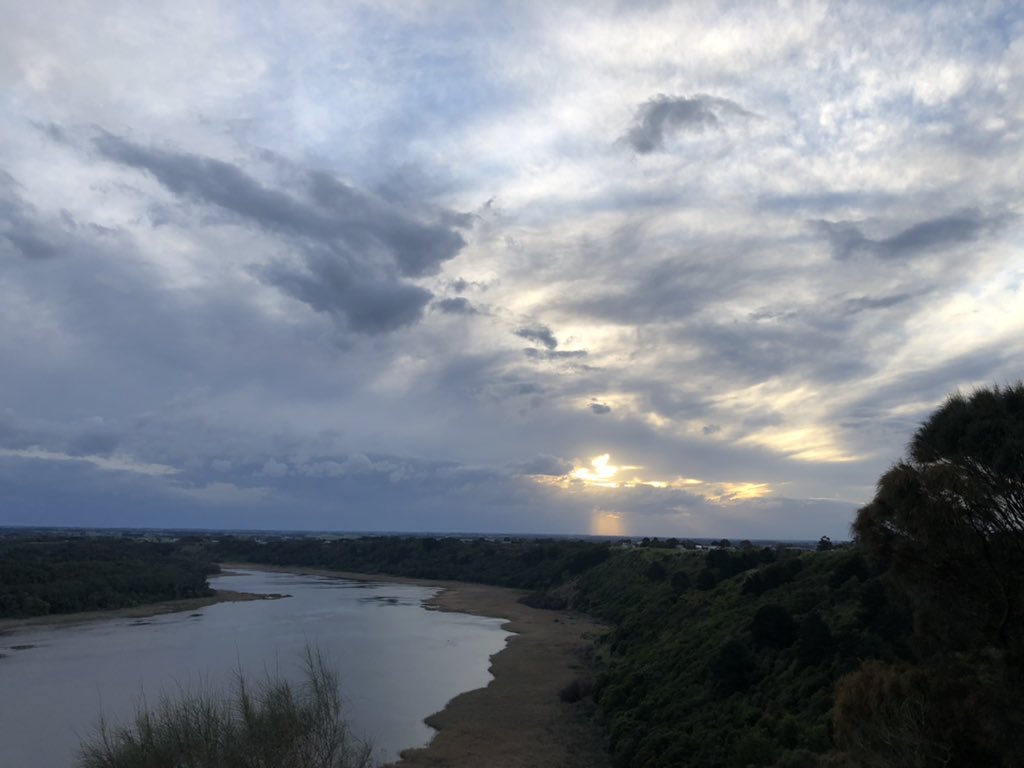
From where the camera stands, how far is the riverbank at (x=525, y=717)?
26.0 metres

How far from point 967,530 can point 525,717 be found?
76.7 feet

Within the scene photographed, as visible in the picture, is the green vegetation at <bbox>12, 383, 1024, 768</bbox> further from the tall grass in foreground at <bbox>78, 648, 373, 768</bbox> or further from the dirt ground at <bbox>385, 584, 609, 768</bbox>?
the tall grass in foreground at <bbox>78, 648, 373, 768</bbox>

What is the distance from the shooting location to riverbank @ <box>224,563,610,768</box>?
26.0m

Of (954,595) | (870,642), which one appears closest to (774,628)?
(870,642)

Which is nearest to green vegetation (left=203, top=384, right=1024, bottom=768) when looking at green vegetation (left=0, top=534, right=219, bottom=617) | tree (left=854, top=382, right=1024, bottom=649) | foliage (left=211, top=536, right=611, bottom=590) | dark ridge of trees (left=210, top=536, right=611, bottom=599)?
tree (left=854, top=382, right=1024, bottom=649)

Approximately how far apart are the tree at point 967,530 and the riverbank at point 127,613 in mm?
68307

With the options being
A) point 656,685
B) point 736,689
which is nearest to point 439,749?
point 656,685

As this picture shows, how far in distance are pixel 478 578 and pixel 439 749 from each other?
82514 millimetres

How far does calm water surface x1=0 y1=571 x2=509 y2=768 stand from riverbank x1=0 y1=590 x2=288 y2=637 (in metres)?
2.85

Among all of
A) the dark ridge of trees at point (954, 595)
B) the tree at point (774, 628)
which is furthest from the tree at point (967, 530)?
the tree at point (774, 628)

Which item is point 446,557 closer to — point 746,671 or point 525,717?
point 525,717

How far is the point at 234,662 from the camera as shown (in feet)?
138

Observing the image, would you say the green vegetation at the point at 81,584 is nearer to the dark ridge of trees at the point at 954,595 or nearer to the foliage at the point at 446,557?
the foliage at the point at 446,557

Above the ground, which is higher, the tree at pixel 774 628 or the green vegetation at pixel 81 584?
the tree at pixel 774 628
